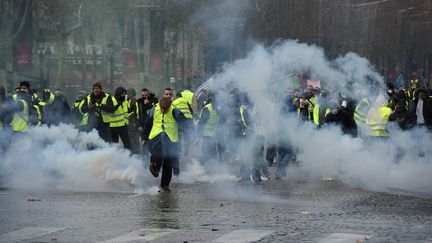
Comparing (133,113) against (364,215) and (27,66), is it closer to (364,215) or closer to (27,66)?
(364,215)

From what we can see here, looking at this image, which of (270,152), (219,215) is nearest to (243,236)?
(219,215)

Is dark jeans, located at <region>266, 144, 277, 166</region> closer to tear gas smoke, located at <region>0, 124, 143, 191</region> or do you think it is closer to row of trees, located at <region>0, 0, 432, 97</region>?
tear gas smoke, located at <region>0, 124, 143, 191</region>

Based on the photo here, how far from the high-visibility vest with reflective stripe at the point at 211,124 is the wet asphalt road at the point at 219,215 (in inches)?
109

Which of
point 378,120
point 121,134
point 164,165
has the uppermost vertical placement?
point 378,120

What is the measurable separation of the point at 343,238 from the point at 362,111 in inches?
433

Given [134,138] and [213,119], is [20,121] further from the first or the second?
[134,138]

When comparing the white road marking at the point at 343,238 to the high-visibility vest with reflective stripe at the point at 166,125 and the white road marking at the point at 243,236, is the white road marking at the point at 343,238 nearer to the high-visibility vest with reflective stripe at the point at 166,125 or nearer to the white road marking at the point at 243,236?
the white road marking at the point at 243,236

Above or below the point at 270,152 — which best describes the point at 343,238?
below

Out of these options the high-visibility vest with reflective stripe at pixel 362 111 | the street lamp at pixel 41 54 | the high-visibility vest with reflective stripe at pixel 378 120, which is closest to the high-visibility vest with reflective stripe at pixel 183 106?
the high-visibility vest with reflective stripe at pixel 378 120

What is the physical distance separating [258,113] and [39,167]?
165 inches

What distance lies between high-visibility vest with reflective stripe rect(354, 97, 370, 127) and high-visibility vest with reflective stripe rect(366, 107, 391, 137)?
2.83ft

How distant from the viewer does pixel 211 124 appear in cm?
2342

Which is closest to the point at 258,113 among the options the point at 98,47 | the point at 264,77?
the point at 264,77

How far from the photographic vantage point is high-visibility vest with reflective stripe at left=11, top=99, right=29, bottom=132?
2228 cm
